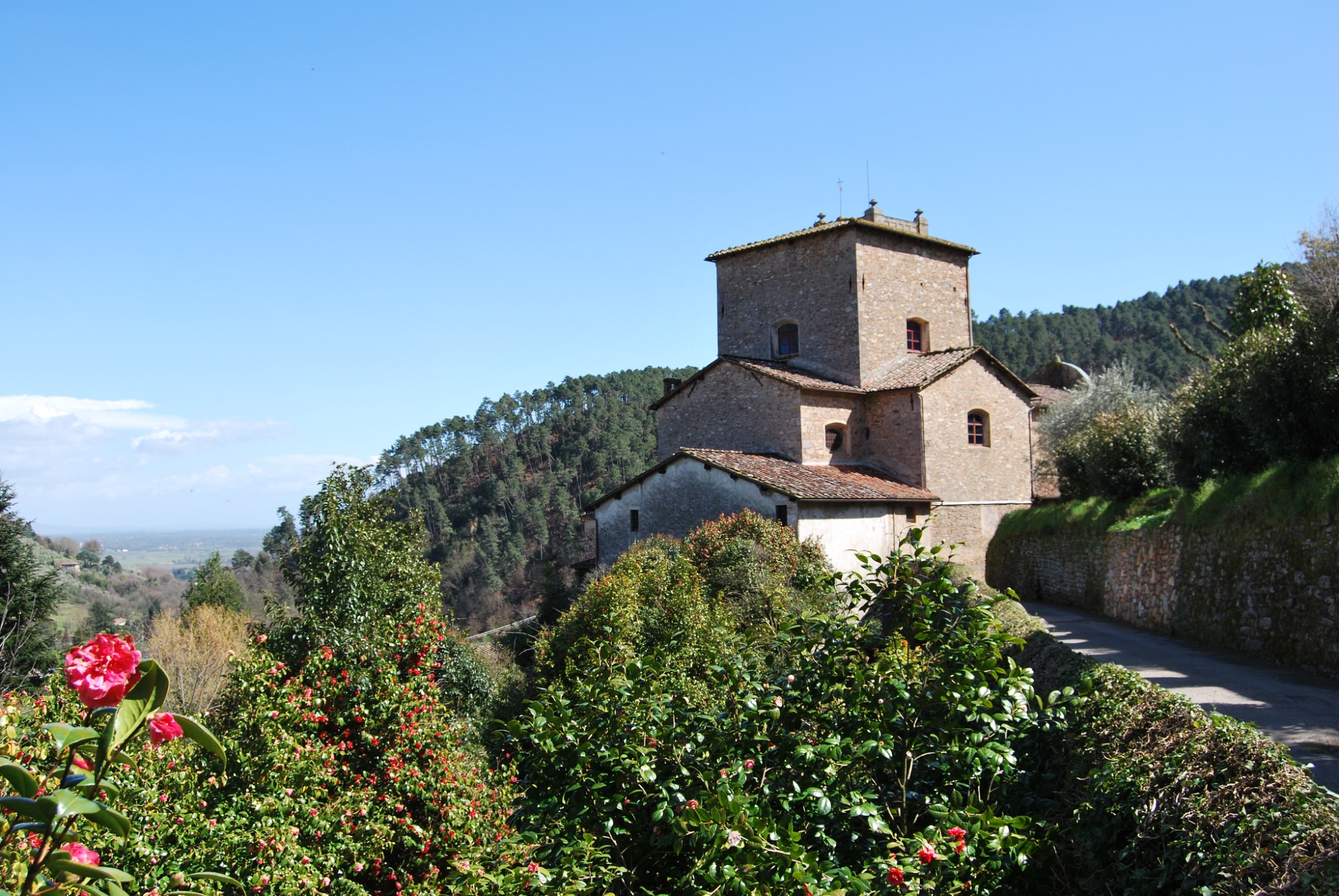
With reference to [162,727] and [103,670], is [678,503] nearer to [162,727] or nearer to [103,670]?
[162,727]

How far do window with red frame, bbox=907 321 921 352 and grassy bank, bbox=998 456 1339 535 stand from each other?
7.01 meters

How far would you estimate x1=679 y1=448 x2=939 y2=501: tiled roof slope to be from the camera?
1948 centimetres

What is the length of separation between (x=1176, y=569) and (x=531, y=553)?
163 feet

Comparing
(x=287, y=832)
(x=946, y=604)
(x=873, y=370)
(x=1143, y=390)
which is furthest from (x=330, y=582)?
(x=1143, y=390)

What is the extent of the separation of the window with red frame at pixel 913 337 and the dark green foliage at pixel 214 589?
93.6 ft

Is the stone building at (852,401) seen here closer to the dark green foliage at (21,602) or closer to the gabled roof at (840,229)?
the gabled roof at (840,229)

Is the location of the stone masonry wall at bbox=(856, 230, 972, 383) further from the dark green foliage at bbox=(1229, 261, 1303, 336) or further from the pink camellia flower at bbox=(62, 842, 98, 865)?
the pink camellia flower at bbox=(62, 842, 98, 865)

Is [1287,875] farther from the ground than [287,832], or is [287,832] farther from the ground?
[1287,875]

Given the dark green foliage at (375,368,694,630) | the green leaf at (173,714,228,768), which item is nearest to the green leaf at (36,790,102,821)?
the green leaf at (173,714,228,768)

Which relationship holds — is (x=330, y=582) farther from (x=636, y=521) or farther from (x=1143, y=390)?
(x=1143, y=390)

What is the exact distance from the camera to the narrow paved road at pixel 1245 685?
834 cm

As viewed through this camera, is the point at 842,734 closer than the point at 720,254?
Yes

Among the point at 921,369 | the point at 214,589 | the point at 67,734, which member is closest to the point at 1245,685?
the point at 67,734

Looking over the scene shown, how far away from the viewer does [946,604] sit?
4586mm
